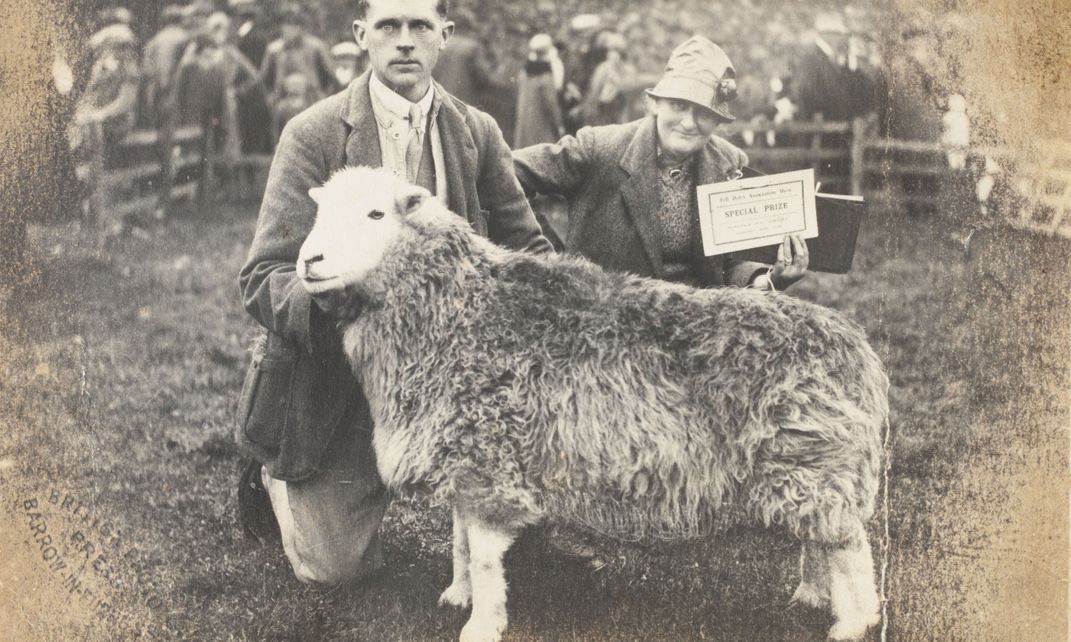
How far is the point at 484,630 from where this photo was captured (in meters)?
3.77

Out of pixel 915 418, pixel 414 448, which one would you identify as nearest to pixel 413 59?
pixel 414 448

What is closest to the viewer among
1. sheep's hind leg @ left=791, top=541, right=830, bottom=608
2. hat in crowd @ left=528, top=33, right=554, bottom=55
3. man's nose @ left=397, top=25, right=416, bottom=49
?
man's nose @ left=397, top=25, right=416, bottom=49

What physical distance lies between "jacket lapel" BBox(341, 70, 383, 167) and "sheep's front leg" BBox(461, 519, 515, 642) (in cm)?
166

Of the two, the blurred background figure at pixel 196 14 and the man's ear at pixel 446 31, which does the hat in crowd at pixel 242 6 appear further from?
the man's ear at pixel 446 31

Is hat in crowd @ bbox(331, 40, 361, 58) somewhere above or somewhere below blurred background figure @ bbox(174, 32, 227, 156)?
above

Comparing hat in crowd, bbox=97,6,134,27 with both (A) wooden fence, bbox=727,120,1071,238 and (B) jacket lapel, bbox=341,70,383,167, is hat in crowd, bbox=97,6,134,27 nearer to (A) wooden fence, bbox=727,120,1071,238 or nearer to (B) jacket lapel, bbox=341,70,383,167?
(B) jacket lapel, bbox=341,70,383,167

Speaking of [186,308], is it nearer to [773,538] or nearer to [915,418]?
[773,538]

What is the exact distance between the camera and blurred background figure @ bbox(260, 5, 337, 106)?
4.45m

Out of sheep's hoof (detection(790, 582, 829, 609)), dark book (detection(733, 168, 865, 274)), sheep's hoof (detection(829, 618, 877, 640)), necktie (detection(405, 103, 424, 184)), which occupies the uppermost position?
necktie (detection(405, 103, 424, 184))

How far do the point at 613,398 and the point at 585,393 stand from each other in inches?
4.6

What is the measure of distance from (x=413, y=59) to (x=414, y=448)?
169 centimetres

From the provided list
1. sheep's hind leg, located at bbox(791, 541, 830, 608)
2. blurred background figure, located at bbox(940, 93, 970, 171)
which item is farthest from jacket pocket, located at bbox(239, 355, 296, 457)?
blurred background figure, located at bbox(940, 93, 970, 171)

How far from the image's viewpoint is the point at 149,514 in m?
4.36

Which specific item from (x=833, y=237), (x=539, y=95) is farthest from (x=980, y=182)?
(x=539, y=95)
